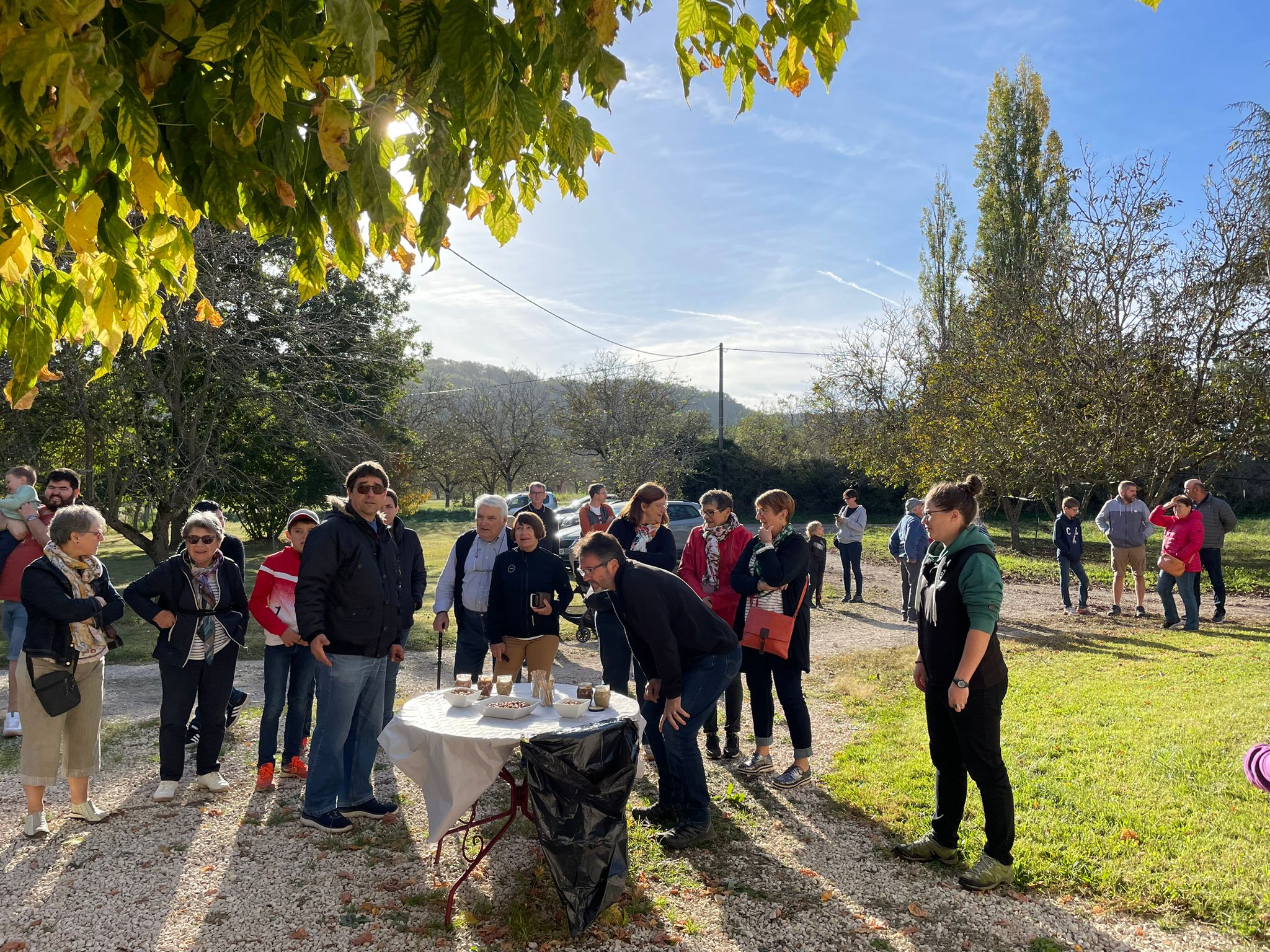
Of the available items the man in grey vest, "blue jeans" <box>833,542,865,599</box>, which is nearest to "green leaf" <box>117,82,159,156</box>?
the man in grey vest

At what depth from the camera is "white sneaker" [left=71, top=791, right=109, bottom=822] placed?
463 centimetres

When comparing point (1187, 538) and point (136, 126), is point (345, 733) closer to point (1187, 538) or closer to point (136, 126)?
point (136, 126)

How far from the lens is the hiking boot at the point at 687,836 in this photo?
441 centimetres

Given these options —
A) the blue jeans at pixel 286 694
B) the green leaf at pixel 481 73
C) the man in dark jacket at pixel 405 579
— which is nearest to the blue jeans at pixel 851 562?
the man in dark jacket at pixel 405 579

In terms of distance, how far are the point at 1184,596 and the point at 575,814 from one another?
416 inches

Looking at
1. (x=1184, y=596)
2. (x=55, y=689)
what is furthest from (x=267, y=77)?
(x=1184, y=596)

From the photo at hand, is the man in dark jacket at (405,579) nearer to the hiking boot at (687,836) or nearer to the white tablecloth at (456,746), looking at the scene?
the white tablecloth at (456,746)

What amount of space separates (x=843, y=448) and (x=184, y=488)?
2283 cm

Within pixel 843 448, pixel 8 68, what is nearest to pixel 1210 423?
pixel 843 448

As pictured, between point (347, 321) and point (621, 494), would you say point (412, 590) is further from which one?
point (621, 494)

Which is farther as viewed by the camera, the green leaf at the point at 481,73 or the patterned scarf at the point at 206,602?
the patterned scarf at the point at 206,602

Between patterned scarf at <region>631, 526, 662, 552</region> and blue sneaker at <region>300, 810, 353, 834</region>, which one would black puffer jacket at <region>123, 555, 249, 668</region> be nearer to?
blue sneaker at <region>300, 810, 353, 834</region>

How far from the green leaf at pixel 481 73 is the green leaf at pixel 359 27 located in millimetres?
311

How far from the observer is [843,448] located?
98.7ft
